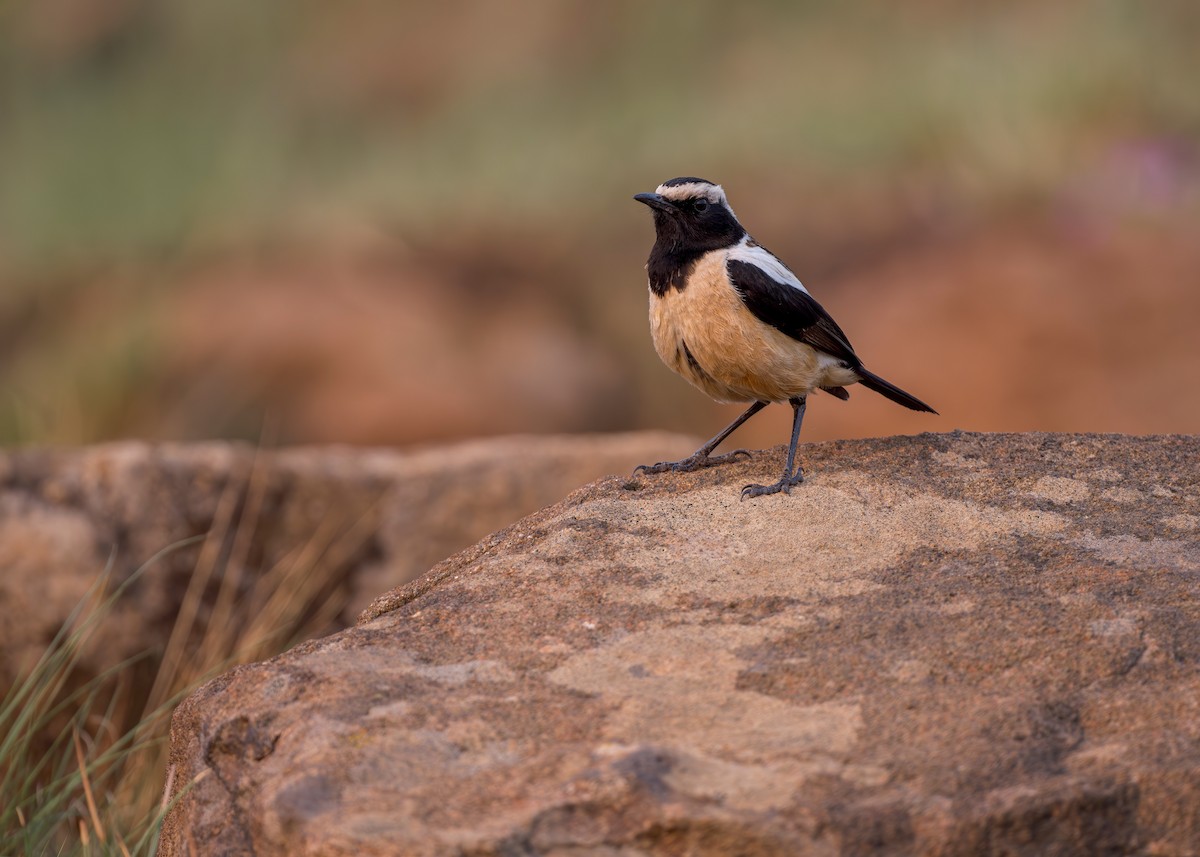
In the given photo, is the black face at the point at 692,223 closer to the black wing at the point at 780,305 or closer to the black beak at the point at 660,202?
the black beak at the point at 660,202

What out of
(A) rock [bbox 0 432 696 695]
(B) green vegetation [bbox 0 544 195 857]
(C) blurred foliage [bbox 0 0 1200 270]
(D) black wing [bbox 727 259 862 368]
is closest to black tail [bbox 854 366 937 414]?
(D) black wing [bbox 727 259 862 368]

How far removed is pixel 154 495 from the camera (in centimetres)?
570

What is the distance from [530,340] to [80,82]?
959 centimetres

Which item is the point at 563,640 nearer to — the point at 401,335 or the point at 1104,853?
the point at 1104,853

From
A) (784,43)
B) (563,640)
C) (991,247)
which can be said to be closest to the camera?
(563,640)

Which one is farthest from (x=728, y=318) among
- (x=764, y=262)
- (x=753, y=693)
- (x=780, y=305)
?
(x=753, y=693)

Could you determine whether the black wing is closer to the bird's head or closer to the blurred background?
the bird's head

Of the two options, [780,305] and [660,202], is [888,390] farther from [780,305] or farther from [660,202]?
[660,202]

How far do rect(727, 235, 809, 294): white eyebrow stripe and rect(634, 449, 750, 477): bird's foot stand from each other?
0.53 metres

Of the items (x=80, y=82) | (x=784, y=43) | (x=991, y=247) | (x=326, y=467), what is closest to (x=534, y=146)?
(x=784, y=43)

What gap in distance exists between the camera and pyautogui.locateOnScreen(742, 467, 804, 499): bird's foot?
12.2 feet

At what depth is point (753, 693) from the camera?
2703 millimetres

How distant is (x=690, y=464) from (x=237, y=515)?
2370 millimetres

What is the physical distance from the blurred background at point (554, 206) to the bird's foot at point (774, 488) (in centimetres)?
594
